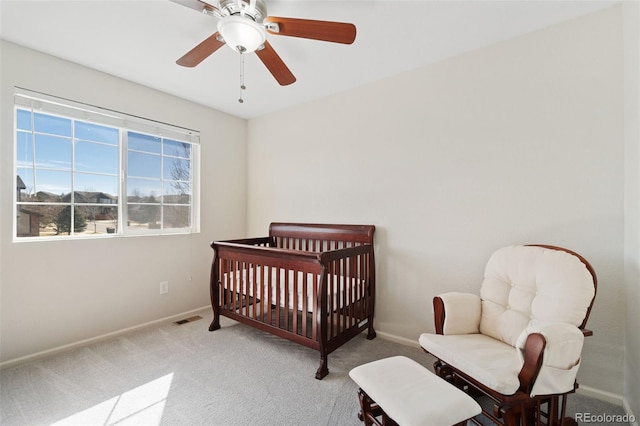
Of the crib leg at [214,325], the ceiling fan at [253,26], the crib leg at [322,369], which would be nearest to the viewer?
the ceiling fan at [253,26]

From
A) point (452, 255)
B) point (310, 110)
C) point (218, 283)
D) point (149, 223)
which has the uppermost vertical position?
point (310, 110)

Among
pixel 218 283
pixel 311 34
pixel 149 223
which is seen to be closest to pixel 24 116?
pixel 149 223

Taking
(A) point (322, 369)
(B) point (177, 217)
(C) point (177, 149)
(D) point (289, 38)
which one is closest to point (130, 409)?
(A) point (322, 369)

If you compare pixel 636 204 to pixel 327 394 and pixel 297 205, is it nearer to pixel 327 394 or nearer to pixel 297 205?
pixel 327 394

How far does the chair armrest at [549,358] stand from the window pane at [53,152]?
11.3 feet

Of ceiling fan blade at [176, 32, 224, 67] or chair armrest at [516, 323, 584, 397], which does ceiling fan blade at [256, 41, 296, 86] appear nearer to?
ceiling fan blade at [176, 32, 224, 67]

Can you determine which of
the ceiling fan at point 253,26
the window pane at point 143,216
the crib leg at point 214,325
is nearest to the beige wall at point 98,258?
the window pane at point 143,216

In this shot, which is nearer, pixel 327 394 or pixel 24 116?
pixel 327 394

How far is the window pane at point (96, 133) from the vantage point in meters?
2.42

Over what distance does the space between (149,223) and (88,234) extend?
516 mm

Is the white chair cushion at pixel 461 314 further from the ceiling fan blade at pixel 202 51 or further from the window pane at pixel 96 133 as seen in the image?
the window pane at pixel 96 133

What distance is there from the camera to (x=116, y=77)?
2.56m

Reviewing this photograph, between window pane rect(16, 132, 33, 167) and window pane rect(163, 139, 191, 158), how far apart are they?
1.04 metres

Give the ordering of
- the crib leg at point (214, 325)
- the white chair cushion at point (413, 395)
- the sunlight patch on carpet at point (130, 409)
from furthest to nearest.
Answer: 1. the crib leg at point (214, 325)
2. the sunlight patch on carpet at point (130, 409)
3. the white chair cushion at point (413, 395)
